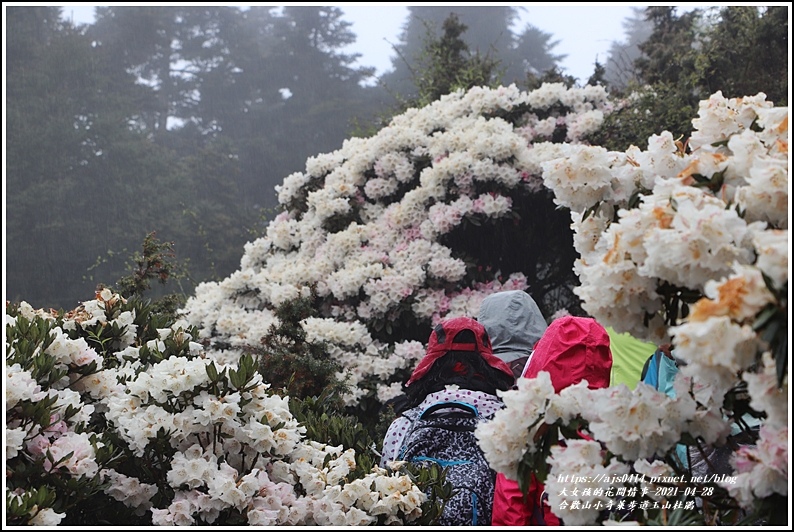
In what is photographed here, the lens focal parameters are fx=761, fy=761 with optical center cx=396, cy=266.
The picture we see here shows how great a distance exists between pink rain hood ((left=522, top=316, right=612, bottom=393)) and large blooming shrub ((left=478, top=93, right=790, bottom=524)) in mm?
745

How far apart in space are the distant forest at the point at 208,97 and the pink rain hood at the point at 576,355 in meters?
4.10

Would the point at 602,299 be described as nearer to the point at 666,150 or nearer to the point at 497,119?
the point at 666,150

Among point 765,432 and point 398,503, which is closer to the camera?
point 765,432

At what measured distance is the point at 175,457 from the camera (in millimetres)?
2174

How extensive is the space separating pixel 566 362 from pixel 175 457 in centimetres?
122

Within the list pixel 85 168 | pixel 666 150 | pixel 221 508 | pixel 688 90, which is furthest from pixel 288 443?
pixel 85 168

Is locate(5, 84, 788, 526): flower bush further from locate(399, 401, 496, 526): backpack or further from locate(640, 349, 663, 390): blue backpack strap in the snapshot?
locate(640, 349, 663, 390): blue backpack strap

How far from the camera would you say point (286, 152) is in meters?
25.0

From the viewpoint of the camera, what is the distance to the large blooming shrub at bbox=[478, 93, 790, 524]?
117 centimetres

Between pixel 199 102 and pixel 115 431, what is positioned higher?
pixel 199 102

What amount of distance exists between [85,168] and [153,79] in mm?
5963

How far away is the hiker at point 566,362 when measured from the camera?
7.48ft

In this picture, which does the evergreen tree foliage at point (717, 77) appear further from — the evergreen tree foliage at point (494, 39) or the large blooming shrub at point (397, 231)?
the evergreen tree foliage at point (494, 39)

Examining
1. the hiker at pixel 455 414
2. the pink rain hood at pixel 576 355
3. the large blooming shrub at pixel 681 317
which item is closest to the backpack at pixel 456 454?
the hiker at pixel 455 414
